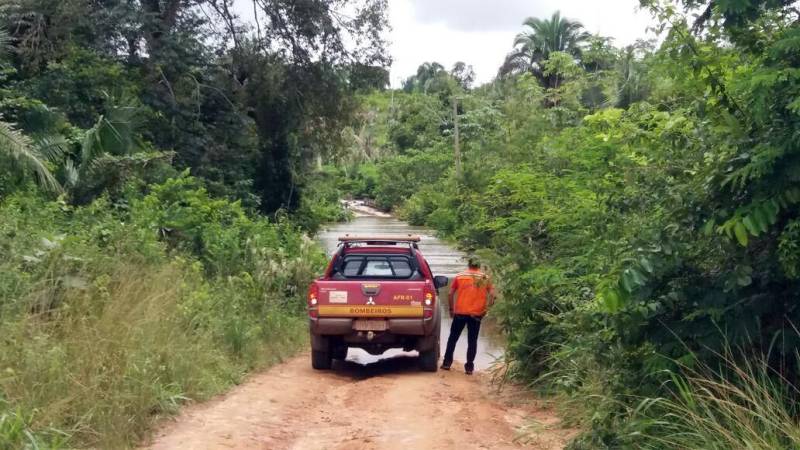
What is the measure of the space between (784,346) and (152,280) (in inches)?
277

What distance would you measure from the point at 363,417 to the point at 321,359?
12.8 feet

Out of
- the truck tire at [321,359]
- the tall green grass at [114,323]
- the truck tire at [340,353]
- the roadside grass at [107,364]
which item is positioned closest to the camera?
the roadside grass at [107,364]

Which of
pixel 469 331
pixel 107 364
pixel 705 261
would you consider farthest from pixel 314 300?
pixel 705 261

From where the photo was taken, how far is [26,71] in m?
19.9

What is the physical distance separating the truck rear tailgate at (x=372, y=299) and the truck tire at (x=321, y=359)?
752 mm

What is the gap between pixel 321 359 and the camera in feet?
44.6

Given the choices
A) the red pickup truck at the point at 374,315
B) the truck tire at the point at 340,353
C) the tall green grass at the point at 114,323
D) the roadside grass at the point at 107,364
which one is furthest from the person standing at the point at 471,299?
the roadside grass at the point at 107,364

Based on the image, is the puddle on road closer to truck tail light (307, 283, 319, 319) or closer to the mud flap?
the mud flap

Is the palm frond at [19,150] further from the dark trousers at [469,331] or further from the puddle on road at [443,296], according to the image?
the puddle on road at [443,296]

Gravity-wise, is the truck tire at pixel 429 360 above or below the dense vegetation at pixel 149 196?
below

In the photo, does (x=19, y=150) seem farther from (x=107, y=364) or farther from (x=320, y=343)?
(x=320, y=343)

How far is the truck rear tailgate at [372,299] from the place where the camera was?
511 inches

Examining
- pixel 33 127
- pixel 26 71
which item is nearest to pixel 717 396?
pixel 33 127

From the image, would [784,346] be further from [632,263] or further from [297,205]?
[297,205]
